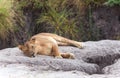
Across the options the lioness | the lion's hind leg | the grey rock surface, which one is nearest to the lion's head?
the lioness

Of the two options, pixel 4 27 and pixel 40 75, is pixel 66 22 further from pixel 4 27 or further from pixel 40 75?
pixel 40 75

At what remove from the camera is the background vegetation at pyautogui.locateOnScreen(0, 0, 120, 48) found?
11.8 metres

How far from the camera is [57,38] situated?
8.81 m

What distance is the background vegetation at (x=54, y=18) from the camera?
38.8 feet

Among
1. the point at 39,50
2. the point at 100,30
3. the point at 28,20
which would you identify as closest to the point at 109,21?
the point at 100,30

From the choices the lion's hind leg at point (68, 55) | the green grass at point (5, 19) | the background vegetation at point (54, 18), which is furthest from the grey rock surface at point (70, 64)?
the background vegetation at point (54, 18)

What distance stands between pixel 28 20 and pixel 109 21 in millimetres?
2222

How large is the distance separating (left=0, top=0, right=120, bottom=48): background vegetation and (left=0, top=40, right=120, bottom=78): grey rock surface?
327cm

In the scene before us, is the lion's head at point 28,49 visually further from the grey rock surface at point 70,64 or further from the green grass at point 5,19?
the green grass at point 5,19

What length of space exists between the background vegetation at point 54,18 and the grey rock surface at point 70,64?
3266 mm

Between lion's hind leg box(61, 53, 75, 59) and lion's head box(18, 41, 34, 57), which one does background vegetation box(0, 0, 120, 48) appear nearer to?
lion's head box(18, 41, 34, 57)

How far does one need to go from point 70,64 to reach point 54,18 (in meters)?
4.95

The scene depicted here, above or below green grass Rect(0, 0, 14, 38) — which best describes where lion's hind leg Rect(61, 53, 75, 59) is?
below

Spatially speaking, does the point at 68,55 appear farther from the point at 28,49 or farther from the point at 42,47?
the point at 28,49
